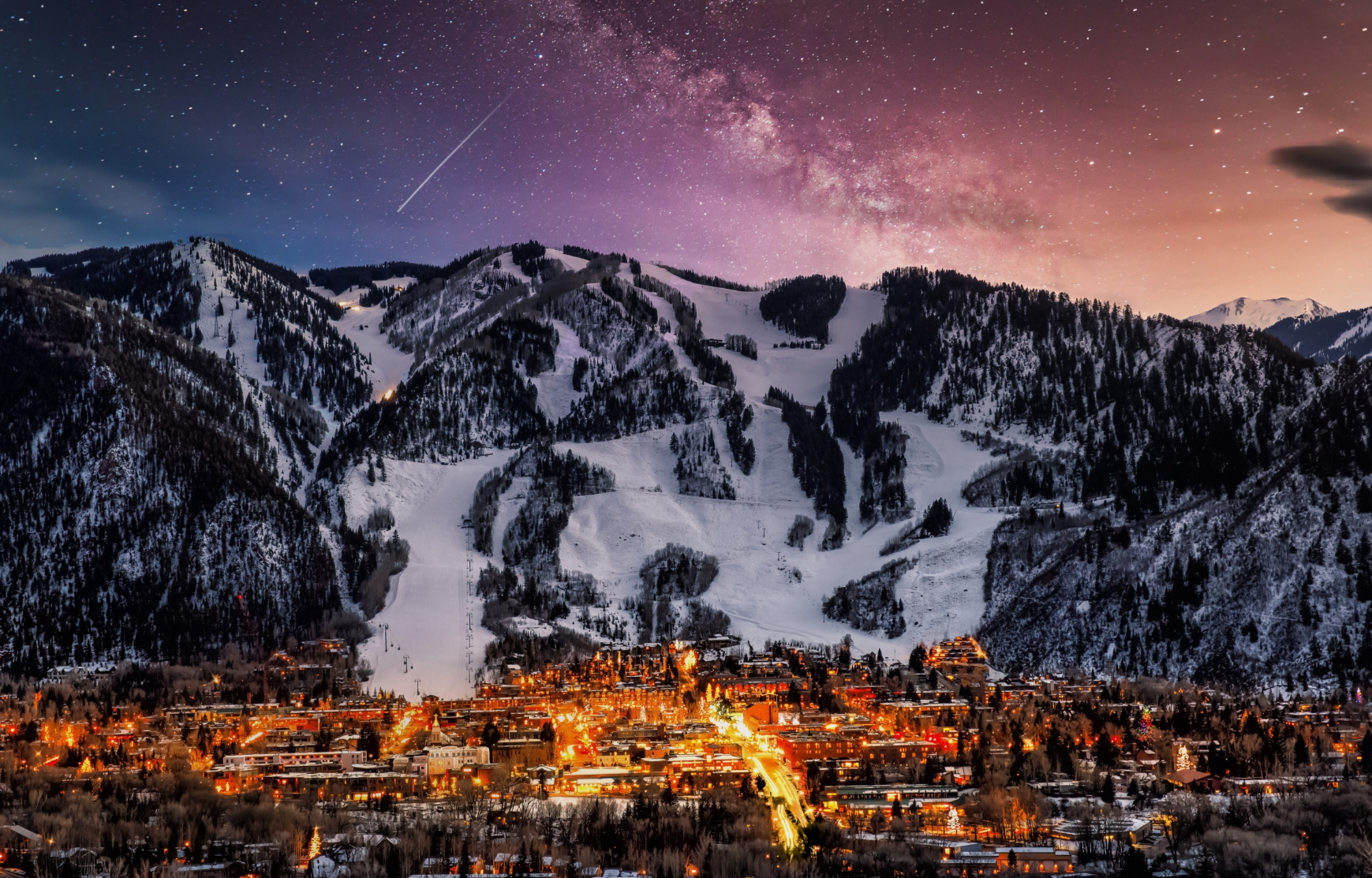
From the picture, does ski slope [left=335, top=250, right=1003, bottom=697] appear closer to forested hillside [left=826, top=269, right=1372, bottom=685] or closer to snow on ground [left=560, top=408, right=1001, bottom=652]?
snow on ground [left=560, top=408, right=1001, bottom=652]

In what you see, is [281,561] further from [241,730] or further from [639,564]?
[241,730]

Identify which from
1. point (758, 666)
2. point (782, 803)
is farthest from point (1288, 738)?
point (758, 666)

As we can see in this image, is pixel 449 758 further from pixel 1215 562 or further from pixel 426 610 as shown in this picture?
pixel 1215 562

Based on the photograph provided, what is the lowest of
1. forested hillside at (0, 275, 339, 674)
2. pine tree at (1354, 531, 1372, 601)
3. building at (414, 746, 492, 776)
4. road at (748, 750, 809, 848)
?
road at (748, 750, 809, 848)

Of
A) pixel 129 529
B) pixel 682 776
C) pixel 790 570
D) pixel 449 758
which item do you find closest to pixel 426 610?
pixel 129 529

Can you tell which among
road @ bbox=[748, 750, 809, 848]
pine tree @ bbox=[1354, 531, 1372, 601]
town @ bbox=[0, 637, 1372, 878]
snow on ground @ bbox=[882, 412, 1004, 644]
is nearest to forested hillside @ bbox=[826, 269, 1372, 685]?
pine tree @ bbox=[1354, 531, 1372, 601]

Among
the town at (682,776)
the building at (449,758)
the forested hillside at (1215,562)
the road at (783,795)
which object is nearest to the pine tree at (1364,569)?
the forested hillside at (1215,562)

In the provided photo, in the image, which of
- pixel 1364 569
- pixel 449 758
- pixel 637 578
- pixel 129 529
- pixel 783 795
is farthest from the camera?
pixel 637 578
